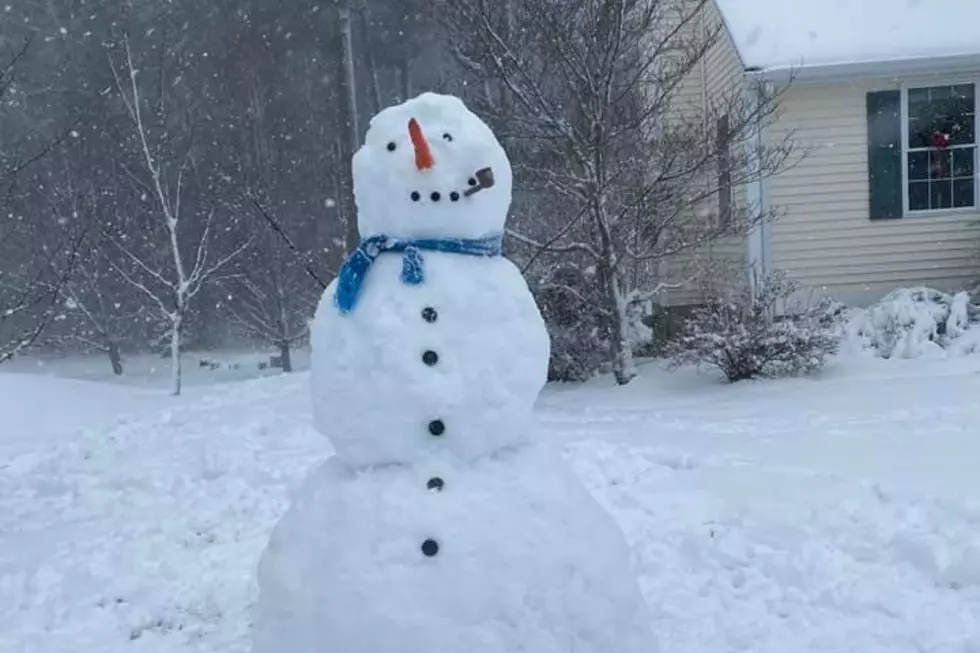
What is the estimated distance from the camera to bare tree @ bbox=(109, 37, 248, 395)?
1580 cm

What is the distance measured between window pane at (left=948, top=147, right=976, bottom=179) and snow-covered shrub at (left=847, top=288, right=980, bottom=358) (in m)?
2.26

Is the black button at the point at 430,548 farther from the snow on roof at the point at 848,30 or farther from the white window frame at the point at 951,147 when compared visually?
the white window frame at the point at 951,147

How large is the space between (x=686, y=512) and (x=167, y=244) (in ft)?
59.6

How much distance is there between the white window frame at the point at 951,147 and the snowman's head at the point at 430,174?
10751 millimetres

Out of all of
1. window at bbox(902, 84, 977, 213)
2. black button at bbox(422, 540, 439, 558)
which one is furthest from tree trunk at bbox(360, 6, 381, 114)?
black button at bbox(422, 540, 439, 558)

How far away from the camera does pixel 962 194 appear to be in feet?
41.2

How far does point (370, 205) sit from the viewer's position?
3.29 m

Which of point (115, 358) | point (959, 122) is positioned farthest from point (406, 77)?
point (959, 122)

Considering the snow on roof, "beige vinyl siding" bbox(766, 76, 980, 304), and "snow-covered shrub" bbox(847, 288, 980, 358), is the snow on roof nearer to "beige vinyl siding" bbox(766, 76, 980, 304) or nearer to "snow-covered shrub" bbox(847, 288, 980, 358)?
"beige vinyl siding" bbox(766, 76, 980, 304)

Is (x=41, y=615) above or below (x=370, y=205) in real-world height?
below

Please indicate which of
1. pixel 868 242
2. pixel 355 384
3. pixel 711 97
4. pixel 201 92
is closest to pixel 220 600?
pixel 355 384

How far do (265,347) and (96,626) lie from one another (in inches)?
918

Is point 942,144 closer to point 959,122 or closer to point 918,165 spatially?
point 918,165

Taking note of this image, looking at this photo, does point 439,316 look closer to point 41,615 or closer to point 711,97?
point 41,615
